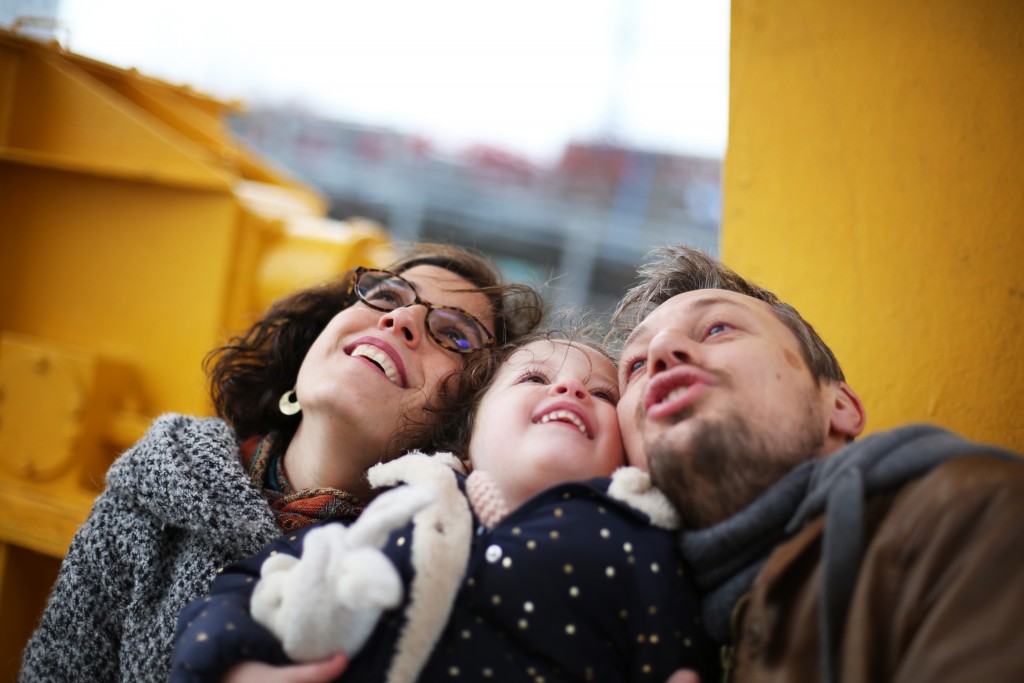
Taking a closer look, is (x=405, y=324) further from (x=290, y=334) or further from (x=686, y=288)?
(x=686, y=288)

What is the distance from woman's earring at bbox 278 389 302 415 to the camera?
91.7 inches

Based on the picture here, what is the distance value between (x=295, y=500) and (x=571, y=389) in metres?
0.72

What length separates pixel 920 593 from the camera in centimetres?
113

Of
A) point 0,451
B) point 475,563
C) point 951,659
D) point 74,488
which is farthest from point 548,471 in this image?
point 0,451

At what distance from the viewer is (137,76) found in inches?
140

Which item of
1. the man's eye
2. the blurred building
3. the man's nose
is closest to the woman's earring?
the man's eye

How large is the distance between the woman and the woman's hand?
0.55 meters

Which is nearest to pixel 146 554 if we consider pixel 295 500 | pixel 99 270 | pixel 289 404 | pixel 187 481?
pixel 187 481

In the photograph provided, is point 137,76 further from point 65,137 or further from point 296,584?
point 296,584

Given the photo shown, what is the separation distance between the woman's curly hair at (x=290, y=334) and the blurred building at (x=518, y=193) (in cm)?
738

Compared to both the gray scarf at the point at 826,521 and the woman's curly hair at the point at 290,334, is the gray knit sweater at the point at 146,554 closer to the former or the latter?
the woman's curly hair at the point at 290,334

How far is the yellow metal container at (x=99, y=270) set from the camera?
2.85m

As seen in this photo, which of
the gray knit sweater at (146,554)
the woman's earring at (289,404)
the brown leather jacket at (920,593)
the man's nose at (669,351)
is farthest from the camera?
the woman's earring at (289,404)

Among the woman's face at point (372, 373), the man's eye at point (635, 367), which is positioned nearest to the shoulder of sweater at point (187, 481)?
the woman's face at point (372, 373)
